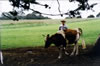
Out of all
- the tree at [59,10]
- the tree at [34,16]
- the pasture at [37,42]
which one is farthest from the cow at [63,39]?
the tree at [34,16]

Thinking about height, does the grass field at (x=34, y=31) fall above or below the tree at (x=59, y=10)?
below

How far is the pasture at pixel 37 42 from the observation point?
6125 millimetres

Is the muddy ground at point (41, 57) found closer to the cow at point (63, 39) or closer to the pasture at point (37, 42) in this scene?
the pasture at point (37, 42)

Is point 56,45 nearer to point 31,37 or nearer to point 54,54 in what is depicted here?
point 54,54

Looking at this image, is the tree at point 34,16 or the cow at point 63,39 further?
the tree at point 34,16

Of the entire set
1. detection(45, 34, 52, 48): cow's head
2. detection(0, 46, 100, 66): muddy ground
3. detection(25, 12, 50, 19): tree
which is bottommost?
detection(0, 46, 100, 66): muddy ground

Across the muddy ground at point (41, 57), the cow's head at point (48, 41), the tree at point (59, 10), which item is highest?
the tree at point (59, 10)

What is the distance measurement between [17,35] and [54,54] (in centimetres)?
122

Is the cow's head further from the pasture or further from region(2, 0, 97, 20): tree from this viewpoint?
A: region(2, 0, 97, 20): tree

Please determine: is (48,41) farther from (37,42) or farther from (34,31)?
(34,31)

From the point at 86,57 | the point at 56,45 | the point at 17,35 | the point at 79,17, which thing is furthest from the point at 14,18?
the point at 86,57

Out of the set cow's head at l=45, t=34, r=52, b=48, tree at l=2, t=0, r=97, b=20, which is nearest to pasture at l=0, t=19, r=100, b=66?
cow's head at l=45, t=34, r=52, b=48

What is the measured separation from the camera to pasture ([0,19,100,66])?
20.1 feet

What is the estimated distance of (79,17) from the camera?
6320 mm
